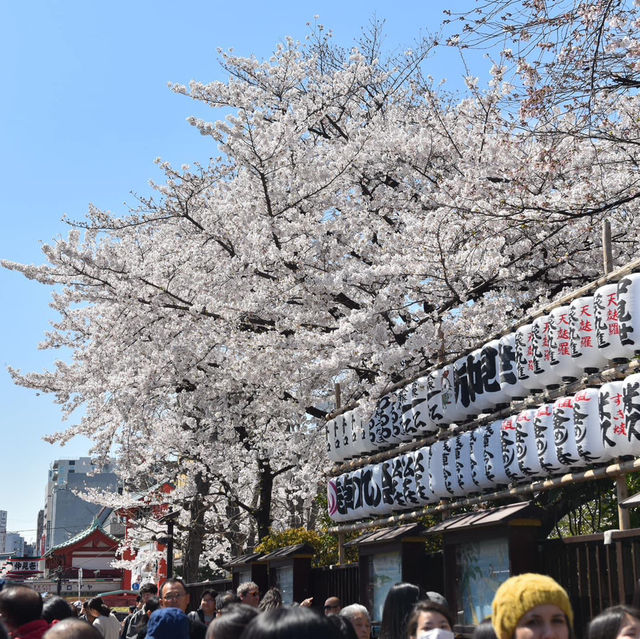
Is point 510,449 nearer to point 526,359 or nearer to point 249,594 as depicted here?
point 526,359

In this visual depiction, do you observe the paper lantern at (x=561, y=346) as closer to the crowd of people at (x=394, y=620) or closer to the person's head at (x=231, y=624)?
the crowd of people at (x=394, y=620)

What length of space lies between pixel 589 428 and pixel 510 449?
4.89 ft

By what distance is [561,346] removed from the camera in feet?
30.6

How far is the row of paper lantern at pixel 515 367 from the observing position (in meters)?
8.55

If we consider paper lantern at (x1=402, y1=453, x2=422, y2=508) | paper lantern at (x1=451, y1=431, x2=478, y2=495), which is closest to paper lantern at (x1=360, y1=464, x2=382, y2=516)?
paper lantern at (x1=402, y1=453, x2=422, y2=508)

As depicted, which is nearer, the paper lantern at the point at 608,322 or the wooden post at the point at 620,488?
the wooden post at the point at 620,488

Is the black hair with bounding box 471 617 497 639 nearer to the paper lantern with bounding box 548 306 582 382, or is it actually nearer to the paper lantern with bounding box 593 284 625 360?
the paper lantern with bounding box 593 284 625 360

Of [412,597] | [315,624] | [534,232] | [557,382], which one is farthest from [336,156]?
[315,624]

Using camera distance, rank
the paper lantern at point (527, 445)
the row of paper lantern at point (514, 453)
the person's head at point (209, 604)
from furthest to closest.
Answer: the person's head at point (209, 604) → the paper lantern at point (527, 445) → the row of paper lantern at point (514, 453)

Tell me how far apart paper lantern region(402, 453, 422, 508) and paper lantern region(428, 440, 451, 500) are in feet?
1.50

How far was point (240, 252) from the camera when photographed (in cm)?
1538

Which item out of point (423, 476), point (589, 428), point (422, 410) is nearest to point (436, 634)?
point (589, 428)

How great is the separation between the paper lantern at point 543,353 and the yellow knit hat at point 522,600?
5.91 metres

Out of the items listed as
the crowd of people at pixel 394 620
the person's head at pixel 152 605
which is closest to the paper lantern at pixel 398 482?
the person's head at pixel 152 605
